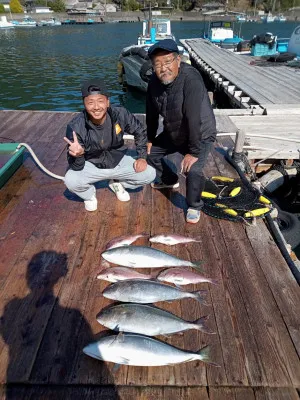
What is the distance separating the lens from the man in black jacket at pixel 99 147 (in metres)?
3.31

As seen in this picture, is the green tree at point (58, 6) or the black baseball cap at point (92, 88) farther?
the green tree at point (58, 6)

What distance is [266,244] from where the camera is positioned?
345 centimetres

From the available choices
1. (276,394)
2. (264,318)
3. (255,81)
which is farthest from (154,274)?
(255,81)

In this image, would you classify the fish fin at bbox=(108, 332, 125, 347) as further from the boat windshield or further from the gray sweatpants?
the boat windshield

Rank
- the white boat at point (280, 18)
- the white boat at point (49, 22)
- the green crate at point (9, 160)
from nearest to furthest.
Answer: the green crate at point (9, 160) < the white boat at point (49, 22) < the white boat at point (280, 18)

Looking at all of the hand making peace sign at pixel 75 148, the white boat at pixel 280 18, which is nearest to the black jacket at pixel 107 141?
the hand making peace sign at pixel 75 148

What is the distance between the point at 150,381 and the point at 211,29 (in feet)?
103

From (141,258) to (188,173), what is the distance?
3.94 feet

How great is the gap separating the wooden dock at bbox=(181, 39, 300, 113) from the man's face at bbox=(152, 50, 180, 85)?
600 centimetres

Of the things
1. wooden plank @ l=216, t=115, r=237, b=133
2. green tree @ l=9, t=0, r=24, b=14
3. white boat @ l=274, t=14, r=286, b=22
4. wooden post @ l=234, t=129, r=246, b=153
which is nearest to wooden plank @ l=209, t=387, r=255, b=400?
wooden post @ l=234, t=129, r=246, b=153

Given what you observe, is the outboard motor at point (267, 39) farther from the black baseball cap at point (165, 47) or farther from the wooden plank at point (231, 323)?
the wooden plank at point (231, 323)

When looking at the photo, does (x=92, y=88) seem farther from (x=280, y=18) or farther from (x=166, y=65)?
(x=280, y=18)

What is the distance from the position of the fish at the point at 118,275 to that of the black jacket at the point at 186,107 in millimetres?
1526

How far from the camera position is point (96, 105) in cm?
326
